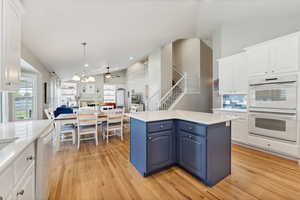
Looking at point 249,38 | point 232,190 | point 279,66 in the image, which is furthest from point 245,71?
point 232,190

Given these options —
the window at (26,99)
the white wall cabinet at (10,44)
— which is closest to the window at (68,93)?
the window at (26,99)

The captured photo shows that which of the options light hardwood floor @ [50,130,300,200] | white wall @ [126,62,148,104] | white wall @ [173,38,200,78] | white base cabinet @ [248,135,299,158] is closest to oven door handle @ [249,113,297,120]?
white base cabinet @ [248,135,299,158]

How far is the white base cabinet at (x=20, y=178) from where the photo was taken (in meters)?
0.77

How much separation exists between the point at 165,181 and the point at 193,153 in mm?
582

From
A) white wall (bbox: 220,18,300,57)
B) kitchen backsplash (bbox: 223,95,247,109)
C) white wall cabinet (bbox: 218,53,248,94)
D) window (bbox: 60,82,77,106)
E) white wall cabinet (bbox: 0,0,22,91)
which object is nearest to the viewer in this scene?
white wall cabinet (bbox: 0,0,22,91)

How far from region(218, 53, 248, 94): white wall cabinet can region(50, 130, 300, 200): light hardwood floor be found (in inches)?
63.7

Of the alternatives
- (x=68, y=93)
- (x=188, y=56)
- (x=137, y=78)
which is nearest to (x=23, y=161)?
(x=188, y=56)

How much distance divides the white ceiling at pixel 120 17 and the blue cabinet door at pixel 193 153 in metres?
2.74

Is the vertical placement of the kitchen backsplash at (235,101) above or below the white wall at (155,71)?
below

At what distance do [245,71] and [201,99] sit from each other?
9.24 ft

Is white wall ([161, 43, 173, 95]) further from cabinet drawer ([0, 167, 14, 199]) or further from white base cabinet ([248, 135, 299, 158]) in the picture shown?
cabinet drawer ([0, 167, 14, 199])

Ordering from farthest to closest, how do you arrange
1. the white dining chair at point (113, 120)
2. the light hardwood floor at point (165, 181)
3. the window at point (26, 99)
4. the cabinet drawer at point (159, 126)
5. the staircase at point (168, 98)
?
the staircase at point (168, 98) < the window at point (26, 99) < the white dining chair at point (113, 120) < the cabinet drawer at point (159, 126) < the light hardwood floor at point (165, 181)

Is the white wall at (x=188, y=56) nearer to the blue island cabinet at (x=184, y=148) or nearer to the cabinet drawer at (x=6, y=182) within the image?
the blue island cabinet at (x=184, y=148)

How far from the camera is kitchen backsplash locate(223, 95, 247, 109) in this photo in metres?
3.64
